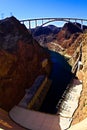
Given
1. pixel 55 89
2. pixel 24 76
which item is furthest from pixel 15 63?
pixel 55 89

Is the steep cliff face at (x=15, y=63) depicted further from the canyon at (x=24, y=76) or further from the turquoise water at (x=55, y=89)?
the turquoise water at (x=55, y=89)

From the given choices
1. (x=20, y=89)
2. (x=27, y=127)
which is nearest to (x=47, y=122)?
(x=27, y=127)

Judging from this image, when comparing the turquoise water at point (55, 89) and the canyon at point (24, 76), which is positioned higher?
the canyon at point (24, 76)

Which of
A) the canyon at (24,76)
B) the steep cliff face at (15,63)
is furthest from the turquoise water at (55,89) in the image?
the steep cliff face at (15,63)

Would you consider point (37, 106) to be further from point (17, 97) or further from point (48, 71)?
point (48, 71)

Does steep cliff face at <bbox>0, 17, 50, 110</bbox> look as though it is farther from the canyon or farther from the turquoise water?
the turquoise water

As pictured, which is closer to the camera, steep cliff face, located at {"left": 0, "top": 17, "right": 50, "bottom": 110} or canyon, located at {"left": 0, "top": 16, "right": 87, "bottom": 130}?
canyon, located at {"left": 0, "top": 16, "right": 87, "bottom": 130}

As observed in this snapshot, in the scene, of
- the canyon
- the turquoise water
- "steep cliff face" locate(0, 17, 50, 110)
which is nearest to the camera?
the canyon

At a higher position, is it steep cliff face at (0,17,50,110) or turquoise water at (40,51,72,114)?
steep cliff face at (0,17,50,110)

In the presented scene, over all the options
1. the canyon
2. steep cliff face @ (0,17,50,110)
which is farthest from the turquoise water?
steep cliff face @ (0,17,50,110)
